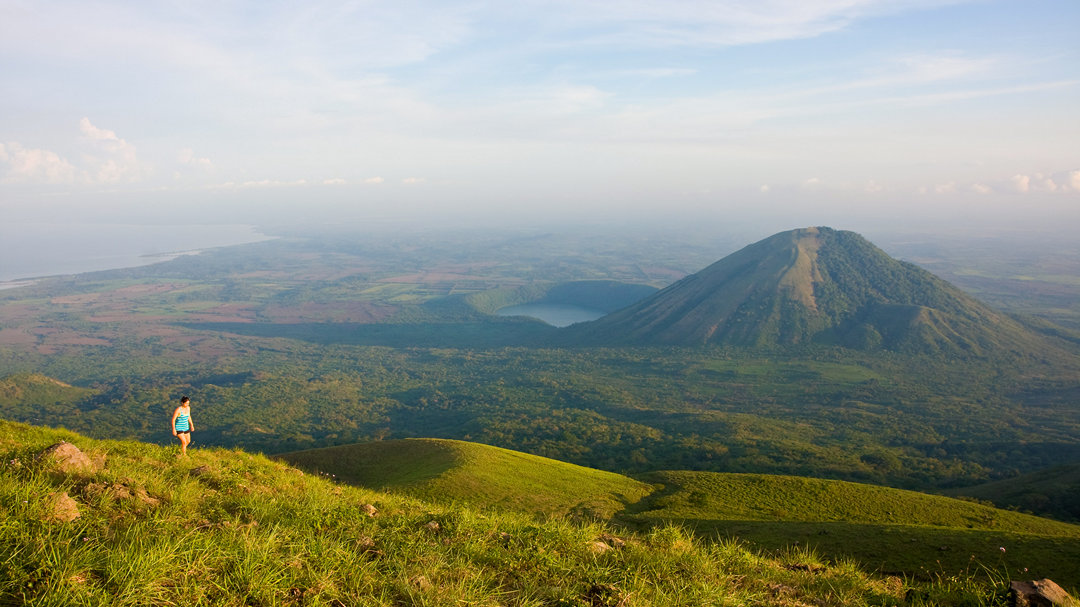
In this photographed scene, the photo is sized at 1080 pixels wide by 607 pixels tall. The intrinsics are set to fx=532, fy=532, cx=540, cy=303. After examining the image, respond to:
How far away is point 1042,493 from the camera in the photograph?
121 feet

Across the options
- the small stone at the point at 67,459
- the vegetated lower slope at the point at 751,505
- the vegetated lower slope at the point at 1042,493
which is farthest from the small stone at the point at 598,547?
the vegetated lower slope at the point at 1042,493

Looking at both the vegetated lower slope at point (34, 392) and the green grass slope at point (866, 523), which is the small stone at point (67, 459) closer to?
the green grass slope at point (866, 523)

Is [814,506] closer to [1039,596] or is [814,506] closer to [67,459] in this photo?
[1039,596]

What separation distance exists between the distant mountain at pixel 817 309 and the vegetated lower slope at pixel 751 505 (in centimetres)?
10821

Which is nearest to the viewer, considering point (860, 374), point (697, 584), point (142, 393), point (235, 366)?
point (697, 584)

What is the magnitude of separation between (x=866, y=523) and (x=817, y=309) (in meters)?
132

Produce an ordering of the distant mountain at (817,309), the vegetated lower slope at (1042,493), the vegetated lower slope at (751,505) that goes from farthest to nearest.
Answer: the distant mountain at (817,309), the vegetated lower slope at (1042,493), the vegetated lower slope at (751,505)

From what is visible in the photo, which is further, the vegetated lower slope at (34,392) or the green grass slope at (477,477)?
the vegetated lower slope at (34,392)

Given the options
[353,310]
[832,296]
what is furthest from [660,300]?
[353,310]

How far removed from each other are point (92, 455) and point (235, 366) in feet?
431

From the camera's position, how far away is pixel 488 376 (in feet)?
384

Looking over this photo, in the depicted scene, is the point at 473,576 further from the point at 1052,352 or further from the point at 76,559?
the point at 1052,352

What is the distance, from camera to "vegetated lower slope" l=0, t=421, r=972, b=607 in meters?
5.75

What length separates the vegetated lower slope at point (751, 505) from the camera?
14.3 meters
